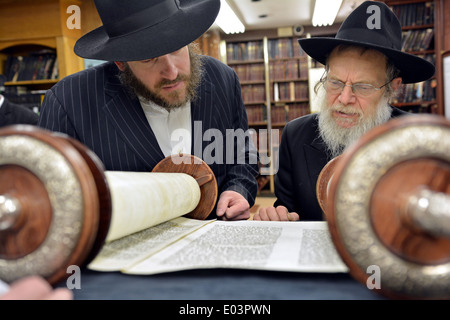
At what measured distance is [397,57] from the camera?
1.59 meters

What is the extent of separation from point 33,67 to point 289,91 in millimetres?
5447

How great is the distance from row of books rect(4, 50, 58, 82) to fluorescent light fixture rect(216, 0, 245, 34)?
2960 millimetres

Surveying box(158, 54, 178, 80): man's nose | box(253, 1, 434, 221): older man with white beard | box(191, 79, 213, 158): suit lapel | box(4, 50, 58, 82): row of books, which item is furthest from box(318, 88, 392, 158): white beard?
box(4, 50, 58, 82): row of books

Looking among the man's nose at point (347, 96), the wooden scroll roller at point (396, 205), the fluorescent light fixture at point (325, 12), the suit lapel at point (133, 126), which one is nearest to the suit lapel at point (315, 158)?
the man's nose at point (347, 96)

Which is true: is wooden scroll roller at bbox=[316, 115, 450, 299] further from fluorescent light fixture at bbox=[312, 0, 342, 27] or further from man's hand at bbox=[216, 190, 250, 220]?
fluorescent light fixture at bbox=[312, 0, 342, 27]

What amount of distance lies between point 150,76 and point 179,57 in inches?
5.5

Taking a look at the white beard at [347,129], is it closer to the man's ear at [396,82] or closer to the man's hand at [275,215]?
the man's ear at [396,82]

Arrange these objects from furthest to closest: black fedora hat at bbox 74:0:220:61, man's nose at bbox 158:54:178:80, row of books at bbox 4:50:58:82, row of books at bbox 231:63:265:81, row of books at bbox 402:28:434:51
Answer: row of books at bbox 231:63:265:81, row of books at bbox 402:28:434:51, row of books at bbox 4:50:58:82, man's nose at bbox 158:54:178:80, black fedora hat at bbox 74:0:220:61

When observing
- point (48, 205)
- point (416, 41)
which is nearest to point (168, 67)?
point (48, 205)

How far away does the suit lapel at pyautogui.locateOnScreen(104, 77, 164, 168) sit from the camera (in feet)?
4.95

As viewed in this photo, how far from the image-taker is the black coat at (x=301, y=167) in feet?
5.98

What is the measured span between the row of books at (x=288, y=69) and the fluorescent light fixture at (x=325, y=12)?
0.93 m

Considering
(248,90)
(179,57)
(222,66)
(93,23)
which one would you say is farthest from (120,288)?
(248,90)

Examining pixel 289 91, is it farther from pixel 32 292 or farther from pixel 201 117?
pixel 32 292
